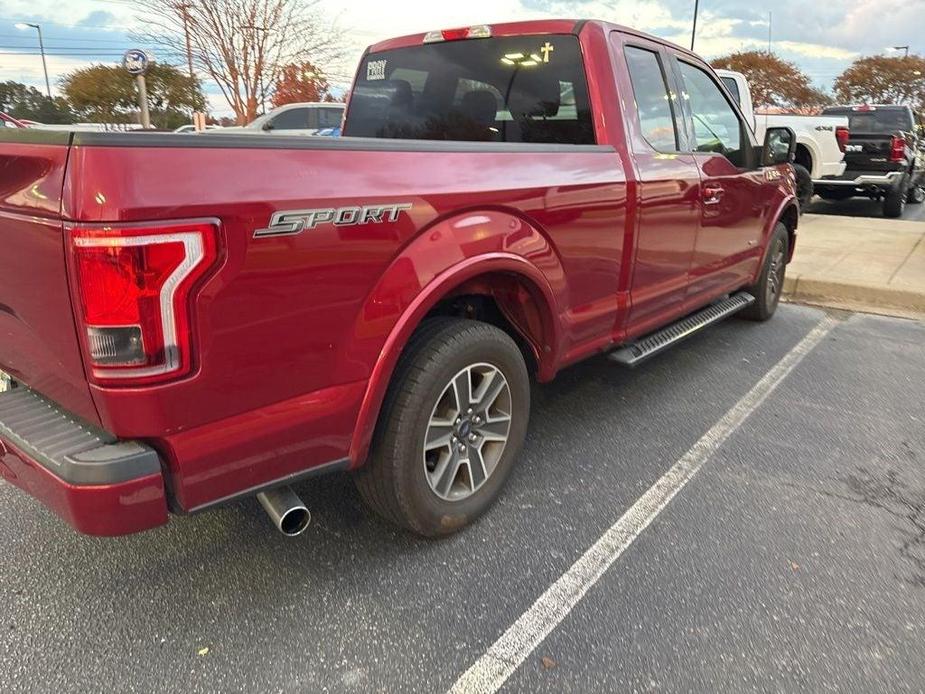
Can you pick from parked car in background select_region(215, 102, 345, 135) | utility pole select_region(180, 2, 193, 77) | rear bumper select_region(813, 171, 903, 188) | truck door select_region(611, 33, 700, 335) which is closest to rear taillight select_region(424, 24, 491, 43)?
truck door select_region(611, 33, 700, 335)

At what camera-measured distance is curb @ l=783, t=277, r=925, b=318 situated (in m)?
6.25

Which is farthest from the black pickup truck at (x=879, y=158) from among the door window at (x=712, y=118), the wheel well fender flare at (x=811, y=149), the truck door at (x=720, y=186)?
the door window at (x=712, y=118)

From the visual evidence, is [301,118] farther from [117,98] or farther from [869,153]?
[117,98]

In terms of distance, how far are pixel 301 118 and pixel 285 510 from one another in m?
13.4

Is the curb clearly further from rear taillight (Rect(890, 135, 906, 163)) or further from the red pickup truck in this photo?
rear taillight (Rect(890, 135, 906, 163))

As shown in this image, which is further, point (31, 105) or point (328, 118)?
point (31, 105)

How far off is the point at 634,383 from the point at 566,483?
56.7 inches

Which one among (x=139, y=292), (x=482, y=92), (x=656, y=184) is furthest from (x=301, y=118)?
(x=139, y=292)

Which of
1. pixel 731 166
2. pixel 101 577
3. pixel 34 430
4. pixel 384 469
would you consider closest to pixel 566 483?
pixel 384 469

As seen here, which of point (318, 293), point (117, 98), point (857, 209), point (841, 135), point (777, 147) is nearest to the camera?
point (318, 293)

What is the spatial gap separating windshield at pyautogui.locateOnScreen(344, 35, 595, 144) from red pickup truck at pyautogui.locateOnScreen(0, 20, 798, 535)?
18 mm

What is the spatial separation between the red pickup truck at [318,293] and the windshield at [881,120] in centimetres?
1154

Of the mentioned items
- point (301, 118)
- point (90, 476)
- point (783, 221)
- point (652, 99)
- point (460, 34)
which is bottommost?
point (90, 476)

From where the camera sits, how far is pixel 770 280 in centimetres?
571
